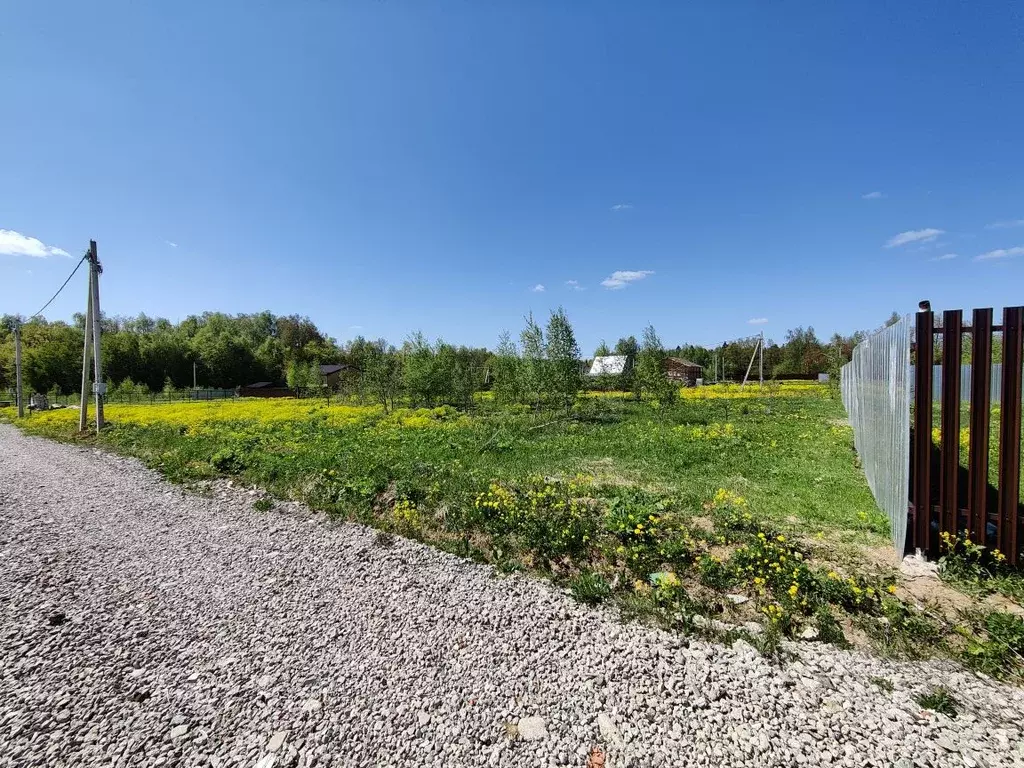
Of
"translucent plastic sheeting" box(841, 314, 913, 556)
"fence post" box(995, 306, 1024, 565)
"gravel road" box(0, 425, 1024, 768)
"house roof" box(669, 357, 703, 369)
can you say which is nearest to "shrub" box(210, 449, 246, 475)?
"gravel road" box(0, 425, 1024, 768)

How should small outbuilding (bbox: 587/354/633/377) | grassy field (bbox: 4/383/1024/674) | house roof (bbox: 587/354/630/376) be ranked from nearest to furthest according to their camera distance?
grassy field (bbox: 4/383/1024/674) → house roof (bbox: 587/354/630/376) → small outbuilding (bbox: 587/354/633/377)

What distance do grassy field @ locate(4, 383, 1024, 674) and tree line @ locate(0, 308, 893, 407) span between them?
9.39 m

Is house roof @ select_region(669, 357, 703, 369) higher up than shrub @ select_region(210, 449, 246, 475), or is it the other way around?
house roof @ select_region(669, 357, 703, 369)

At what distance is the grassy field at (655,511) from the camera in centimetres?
360

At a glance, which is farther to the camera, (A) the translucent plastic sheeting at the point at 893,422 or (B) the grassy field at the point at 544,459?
(B) the grassy field at the point at 544,459

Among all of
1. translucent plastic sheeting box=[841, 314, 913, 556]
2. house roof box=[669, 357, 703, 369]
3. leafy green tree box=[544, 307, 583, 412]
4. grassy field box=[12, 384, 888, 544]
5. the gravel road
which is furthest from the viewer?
house roof box=[669, 357, 703, 369]

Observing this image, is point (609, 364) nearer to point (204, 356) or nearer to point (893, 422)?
point (893, 422)

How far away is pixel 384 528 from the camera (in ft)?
19.8

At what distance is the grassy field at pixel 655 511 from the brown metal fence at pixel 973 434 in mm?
801

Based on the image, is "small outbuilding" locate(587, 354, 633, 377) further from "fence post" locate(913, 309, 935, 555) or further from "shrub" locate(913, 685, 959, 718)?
"shrub" locate(913, 685, 959, 718)

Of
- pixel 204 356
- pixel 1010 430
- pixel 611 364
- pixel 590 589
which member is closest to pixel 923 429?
pixel 1010 430

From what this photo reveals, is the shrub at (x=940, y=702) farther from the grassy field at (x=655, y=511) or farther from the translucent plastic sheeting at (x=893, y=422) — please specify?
the translucent plastic sheeting at (x=893, y=422)

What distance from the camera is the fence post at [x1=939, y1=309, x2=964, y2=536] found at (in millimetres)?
3953

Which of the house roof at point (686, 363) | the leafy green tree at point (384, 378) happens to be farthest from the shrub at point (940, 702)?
the house roof at point (686, 363)
